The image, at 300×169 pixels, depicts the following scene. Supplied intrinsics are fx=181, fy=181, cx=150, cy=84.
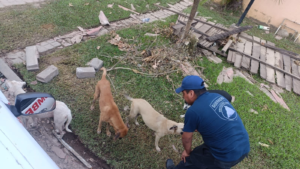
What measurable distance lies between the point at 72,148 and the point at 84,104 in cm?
120

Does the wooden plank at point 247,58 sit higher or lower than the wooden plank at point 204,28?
lower

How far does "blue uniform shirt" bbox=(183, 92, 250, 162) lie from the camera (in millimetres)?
2572

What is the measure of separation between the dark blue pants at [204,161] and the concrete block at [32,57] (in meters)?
4.63

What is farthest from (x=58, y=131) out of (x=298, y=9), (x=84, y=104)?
(x=298, y=9)

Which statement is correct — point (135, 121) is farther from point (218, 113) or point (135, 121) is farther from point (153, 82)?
point (218, 113)

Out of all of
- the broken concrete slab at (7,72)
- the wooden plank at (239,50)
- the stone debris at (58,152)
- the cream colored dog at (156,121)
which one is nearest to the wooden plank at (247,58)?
the wooden plank at (239,50)

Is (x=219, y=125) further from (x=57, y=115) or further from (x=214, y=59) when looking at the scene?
(x=214, y=59)

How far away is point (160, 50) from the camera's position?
6336mm

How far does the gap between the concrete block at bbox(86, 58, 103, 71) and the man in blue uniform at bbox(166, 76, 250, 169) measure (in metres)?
3.40

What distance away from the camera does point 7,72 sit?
4.80 meters

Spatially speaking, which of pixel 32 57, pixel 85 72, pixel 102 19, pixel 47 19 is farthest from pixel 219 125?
pixel 47 19

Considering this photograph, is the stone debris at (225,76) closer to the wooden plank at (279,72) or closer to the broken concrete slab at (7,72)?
the wooden plank at (279,72)

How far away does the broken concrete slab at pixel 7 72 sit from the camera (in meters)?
4.70

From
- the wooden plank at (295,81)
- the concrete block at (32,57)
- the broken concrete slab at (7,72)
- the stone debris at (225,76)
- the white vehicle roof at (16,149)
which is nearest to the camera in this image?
the white vehicle roof at (16,149)
